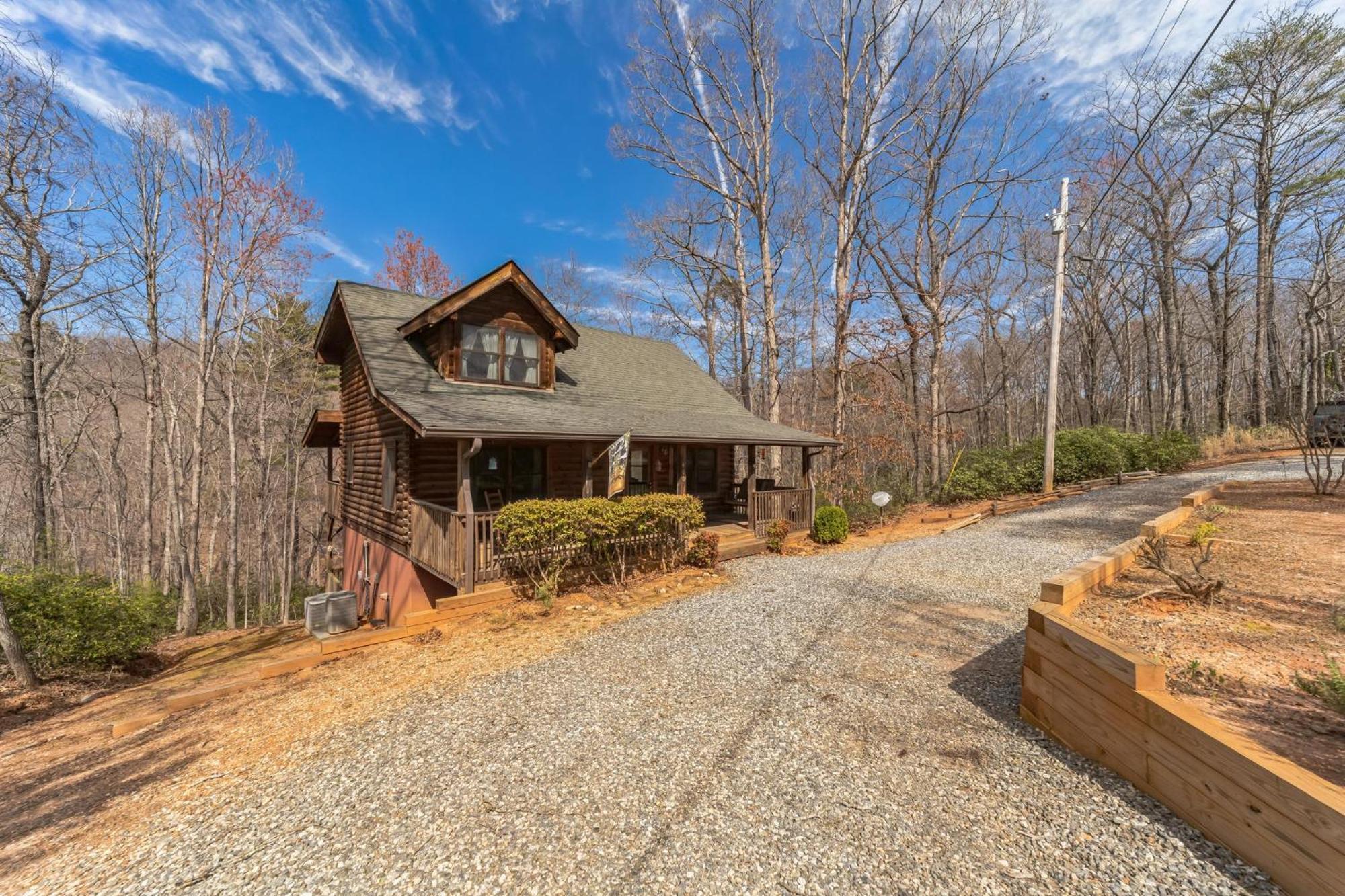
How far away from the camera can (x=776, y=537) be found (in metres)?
10.6

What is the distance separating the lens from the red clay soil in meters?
2.70

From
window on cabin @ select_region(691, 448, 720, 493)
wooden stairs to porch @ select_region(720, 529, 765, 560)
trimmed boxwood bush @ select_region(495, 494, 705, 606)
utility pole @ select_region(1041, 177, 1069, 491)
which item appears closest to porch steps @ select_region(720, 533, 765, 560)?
wooden stairs to porch @ select_region(720, 529, 765, 560)

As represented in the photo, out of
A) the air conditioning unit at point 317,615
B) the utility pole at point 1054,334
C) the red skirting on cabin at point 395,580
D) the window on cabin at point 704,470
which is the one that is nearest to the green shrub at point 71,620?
the air conditioning unit at point 317,615

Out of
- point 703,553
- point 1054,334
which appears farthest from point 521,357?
point 1054,334

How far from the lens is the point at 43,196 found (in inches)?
312

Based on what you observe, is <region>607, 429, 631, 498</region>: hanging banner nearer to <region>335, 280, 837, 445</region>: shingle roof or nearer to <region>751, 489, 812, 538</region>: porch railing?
<region>335, 280, 837, 445</region>: shingle roof

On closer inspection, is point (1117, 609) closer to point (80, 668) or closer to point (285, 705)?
point (285, 705)

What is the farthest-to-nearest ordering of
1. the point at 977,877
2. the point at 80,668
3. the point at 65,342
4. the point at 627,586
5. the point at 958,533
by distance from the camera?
the point at 65,342 → the point at 958,533 → the point at 627,586 → the point at 80,668 → the point at 977,877

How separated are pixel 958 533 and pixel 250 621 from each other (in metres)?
27.8

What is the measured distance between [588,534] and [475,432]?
2410 mm

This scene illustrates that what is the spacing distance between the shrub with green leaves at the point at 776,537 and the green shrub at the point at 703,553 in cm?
184

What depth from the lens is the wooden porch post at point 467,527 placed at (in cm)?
708

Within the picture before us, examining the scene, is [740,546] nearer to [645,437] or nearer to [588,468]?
[645,437]

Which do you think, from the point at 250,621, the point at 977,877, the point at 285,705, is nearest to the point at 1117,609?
the point at 977,877
